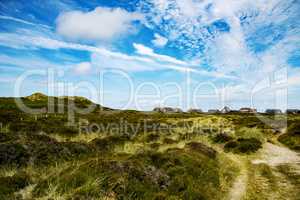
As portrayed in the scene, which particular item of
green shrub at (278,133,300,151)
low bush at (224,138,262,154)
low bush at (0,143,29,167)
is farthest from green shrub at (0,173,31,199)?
green shrub at (278,133,300,151)

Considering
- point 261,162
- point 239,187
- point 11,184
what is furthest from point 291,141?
point 11,184

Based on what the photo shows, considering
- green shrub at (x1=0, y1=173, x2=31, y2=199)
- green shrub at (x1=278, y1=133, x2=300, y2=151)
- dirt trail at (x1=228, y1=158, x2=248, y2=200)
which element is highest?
green shrub at (x1=0, y1=173, x2=31, y2=199)

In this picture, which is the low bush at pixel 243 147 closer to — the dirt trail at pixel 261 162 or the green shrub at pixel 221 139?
the dirt trail at pixel 261 162

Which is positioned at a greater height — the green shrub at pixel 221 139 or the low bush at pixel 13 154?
the low bush at pixel 13 154

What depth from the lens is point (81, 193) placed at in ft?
19.7

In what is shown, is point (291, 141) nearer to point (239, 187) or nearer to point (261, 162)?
point (261, 162)

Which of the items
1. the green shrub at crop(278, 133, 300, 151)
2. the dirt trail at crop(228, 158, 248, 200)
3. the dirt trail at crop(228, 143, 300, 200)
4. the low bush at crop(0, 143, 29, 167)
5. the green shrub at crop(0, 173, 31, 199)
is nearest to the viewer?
the green shrub at crop(0, 173, 31, 199)

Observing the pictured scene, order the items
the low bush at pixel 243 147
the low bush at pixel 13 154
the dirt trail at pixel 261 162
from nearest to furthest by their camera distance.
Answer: the dirt trail at pixel 261 162, the low bush at pixel 13 154, the low bush at pixel 243 147

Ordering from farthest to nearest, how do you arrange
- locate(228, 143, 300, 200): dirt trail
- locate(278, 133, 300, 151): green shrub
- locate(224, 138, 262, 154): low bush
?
1. locate(278, 133, 300, 151): green shrub
2. locate(224, 138, 262, 154): low bush
3. locate(228, 143, 300, 200): dirt trail

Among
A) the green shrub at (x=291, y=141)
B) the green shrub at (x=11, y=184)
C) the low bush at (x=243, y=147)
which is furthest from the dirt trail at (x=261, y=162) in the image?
the green shrub at (x=11, y=184)

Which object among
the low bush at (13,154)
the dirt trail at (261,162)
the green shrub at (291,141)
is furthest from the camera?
the green shrub at (291,141)

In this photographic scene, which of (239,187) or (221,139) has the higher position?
(239,187)

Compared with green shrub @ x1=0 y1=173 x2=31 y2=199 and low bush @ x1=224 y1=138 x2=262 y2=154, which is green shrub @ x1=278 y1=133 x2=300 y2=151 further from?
green shrub @ x1=0 y1=173 x2=31 y2=199

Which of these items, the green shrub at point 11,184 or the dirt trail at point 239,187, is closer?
the green shrub at point 11,184
